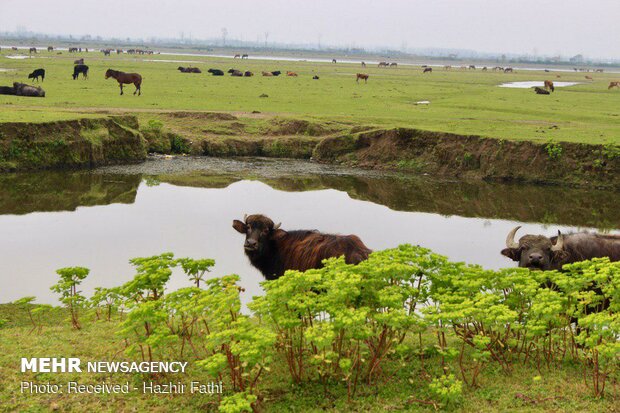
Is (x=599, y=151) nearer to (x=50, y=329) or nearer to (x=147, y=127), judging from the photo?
(x=147, y=127)

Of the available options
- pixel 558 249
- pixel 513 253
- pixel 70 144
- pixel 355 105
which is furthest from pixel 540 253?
pixel 355 105

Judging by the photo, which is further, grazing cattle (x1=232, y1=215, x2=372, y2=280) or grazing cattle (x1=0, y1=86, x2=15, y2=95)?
grazing cattle (x1=0, y1=86, x2=15, y2=95)

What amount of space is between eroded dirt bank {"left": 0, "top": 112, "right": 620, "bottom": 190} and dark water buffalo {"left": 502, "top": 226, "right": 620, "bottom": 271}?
11905 millimetres

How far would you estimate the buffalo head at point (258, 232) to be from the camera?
9.62 m

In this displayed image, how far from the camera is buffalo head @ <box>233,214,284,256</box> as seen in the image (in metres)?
9.62

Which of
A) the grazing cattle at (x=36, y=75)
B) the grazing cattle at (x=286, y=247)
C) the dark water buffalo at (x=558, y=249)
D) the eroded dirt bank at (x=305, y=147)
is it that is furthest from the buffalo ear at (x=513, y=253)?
the grazing cattle at (x=36, y=75)

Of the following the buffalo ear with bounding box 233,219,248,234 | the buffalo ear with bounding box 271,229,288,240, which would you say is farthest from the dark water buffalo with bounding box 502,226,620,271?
the buffalo ear with bounding box 233,219,248,234

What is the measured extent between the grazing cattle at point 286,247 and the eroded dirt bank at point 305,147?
13.9 metres

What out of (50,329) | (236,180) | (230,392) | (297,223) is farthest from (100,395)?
(236,180)

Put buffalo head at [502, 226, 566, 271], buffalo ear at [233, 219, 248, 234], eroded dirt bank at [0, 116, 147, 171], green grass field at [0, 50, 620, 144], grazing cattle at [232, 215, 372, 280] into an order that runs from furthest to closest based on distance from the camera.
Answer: green grass field at [0, 50, 620, 144] → eroded dirt bank at [0, 116, 147, 171] → buffalo ear at [233, 219, 248, 234] → grazing cattle at [232, 215, 372, 280] → buffalo head at [502, 226, 566, 271]

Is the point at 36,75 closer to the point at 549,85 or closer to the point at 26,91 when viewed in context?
the point at 26,91

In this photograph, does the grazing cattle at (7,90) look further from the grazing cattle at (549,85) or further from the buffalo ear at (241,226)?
the grazing cattle at (549,85)

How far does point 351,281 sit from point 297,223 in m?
9.70

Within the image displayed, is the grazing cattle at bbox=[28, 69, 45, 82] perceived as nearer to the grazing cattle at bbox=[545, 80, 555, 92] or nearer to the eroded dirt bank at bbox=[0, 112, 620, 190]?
the eroded dirt bank at bbox=[0, 112, 620, 190]
